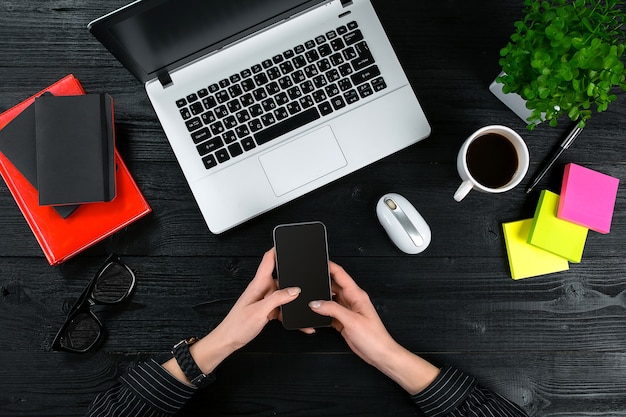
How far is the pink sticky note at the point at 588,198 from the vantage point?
902 millimetres

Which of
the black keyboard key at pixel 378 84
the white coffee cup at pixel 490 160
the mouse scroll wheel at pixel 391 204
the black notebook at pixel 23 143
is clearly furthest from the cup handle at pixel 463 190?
the black notebook at pixel 23 143

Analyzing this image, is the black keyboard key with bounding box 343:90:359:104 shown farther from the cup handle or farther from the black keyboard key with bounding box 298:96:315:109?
the cup handle

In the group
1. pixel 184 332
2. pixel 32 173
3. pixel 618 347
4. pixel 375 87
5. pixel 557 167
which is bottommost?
pixel 618 347

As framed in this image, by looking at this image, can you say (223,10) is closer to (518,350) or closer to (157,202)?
(157,202)

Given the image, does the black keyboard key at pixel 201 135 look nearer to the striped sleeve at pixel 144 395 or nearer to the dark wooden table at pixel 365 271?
the dark wooden table at pixel 365 271

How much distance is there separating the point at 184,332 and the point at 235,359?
4.5 inches

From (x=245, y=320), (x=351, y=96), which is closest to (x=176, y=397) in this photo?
(x=245, y=320)

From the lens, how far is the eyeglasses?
2.96 ft

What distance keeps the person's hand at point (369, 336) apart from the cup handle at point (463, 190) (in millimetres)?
252

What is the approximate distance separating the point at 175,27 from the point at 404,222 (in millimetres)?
514

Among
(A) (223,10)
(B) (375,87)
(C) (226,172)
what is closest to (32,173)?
(C) (226,172)

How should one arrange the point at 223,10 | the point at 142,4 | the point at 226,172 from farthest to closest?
the point at 226,172 < the point at 223,10 < the point at 142,4

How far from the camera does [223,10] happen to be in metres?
0.78

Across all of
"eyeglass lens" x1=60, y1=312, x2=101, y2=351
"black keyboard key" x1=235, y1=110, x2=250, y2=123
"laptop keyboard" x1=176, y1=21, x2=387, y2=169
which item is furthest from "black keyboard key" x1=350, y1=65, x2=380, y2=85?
"eyeglass lens" x1=60, y1=312, x2=101, y2=351
